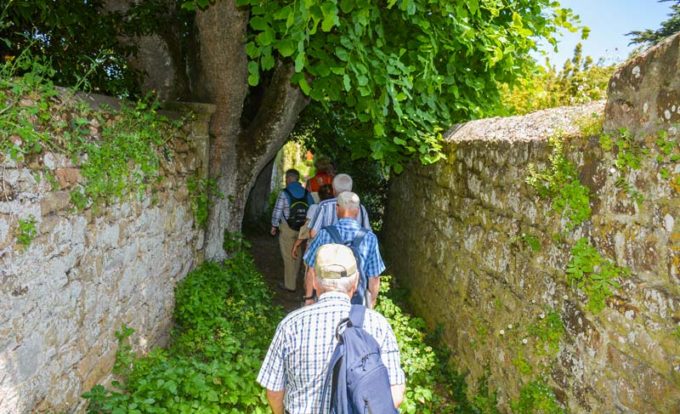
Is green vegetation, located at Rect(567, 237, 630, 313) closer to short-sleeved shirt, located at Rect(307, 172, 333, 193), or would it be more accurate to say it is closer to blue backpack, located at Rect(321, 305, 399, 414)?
blue backpack, located at Rect(321, 305, 399, 414)

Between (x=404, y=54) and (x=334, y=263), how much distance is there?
393cm

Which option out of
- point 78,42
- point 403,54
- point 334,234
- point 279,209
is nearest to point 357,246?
point 334,234

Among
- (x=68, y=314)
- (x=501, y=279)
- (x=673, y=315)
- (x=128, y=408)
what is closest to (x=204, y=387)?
(x=128, y=408)

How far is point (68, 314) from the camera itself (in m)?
3.37

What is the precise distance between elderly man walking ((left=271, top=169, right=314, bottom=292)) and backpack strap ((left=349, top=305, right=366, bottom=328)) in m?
4.86

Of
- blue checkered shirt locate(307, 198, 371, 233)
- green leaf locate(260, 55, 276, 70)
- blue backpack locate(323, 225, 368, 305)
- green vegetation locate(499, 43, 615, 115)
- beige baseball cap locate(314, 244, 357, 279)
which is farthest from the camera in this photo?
green vegetation locate(499, 43, 615, 115)

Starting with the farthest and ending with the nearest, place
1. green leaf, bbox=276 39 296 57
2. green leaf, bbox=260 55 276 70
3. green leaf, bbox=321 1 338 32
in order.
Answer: green leaf, bbox=260 55 276 70
green leaf, bbox=276 39 296 57
green leaf, bbox=321 1 338 32

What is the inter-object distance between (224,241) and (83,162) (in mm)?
3512

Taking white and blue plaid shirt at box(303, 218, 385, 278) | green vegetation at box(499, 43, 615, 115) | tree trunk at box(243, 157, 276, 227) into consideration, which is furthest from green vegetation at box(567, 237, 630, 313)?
tree trunk at box(243, 157, 276, 227)

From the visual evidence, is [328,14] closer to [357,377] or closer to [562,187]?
[562,187]

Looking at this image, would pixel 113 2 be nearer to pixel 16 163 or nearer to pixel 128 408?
pixel 16 163

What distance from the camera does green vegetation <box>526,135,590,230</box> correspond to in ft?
10.5

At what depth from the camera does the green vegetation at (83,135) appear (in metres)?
2.74

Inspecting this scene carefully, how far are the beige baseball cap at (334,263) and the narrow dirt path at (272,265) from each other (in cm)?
470
